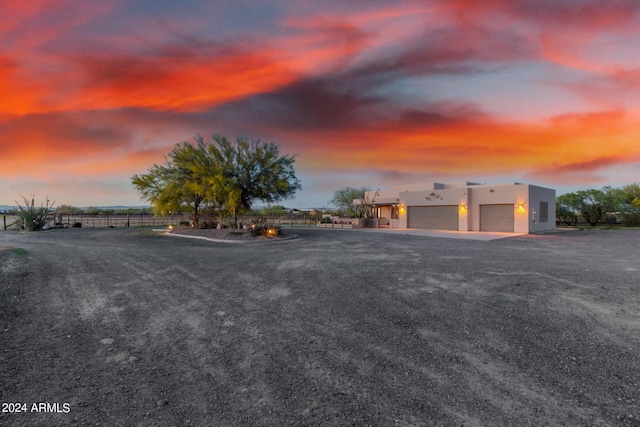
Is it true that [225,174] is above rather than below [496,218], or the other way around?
above

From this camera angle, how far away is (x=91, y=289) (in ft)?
20.1

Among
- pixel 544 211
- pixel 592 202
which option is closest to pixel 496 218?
pixel 544 211

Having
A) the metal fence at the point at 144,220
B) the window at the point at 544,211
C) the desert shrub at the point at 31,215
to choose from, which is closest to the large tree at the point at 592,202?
the window at the point at 544,211

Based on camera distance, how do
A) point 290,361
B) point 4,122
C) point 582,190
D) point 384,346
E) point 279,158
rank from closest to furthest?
point 290,361 < point 384,346 < point 4,122 < point 279,158 < point 582,190

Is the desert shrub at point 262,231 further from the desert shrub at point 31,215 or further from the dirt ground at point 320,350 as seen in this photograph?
the desert shrub at point 31,215

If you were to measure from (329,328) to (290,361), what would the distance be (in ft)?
3.42

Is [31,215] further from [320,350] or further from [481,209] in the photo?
[481,209]

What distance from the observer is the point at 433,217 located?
27234 mm

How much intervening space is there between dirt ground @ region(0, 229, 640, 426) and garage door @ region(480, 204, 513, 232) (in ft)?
59.2

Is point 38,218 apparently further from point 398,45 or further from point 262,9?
point 398,45

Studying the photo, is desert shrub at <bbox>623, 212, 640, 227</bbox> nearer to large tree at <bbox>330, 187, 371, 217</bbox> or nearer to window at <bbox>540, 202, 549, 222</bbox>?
window at <bbox>540, 202, 549, 222</bbox>

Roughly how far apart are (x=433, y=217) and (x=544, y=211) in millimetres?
8974

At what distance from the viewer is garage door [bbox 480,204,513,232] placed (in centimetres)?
2334

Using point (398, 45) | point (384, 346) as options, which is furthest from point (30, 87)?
point (384, 346)
